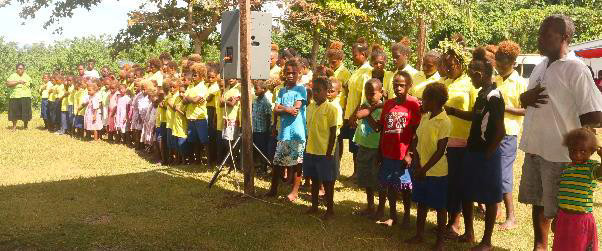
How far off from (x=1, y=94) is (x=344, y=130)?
2013 cm

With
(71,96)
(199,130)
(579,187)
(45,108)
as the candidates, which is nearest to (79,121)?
(71,96)

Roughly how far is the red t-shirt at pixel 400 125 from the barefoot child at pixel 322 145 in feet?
2.29

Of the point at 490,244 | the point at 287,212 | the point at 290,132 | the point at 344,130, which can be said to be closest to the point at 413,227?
the point at 490,244

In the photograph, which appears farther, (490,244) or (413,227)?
(413,227)

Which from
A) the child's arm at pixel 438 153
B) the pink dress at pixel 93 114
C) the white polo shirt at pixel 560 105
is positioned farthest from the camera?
the pink dress at pixel 93 114

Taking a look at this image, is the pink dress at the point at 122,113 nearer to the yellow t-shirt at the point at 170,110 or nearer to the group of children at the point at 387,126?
the group of children at the point at 387,126

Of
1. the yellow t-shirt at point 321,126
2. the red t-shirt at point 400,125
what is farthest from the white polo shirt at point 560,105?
the yellow t-shirt at point 321,126

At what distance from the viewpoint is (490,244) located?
475 centimetres

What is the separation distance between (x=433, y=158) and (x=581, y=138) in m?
1.31

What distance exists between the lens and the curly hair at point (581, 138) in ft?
11.8

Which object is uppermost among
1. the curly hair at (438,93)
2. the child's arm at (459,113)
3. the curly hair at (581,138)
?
the curly hair at (438,93)

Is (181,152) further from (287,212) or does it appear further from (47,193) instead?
(287,212)

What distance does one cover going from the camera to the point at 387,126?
539 cm

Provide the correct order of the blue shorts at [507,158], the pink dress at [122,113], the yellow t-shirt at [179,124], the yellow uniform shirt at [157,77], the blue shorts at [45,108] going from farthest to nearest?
the blue shorts at [45,108] < the pink dress at [122,113] < the yellow uniform shirt at [157,77] < the yellow t-shirt at [179,124] < the blue shorts at [507,158]
